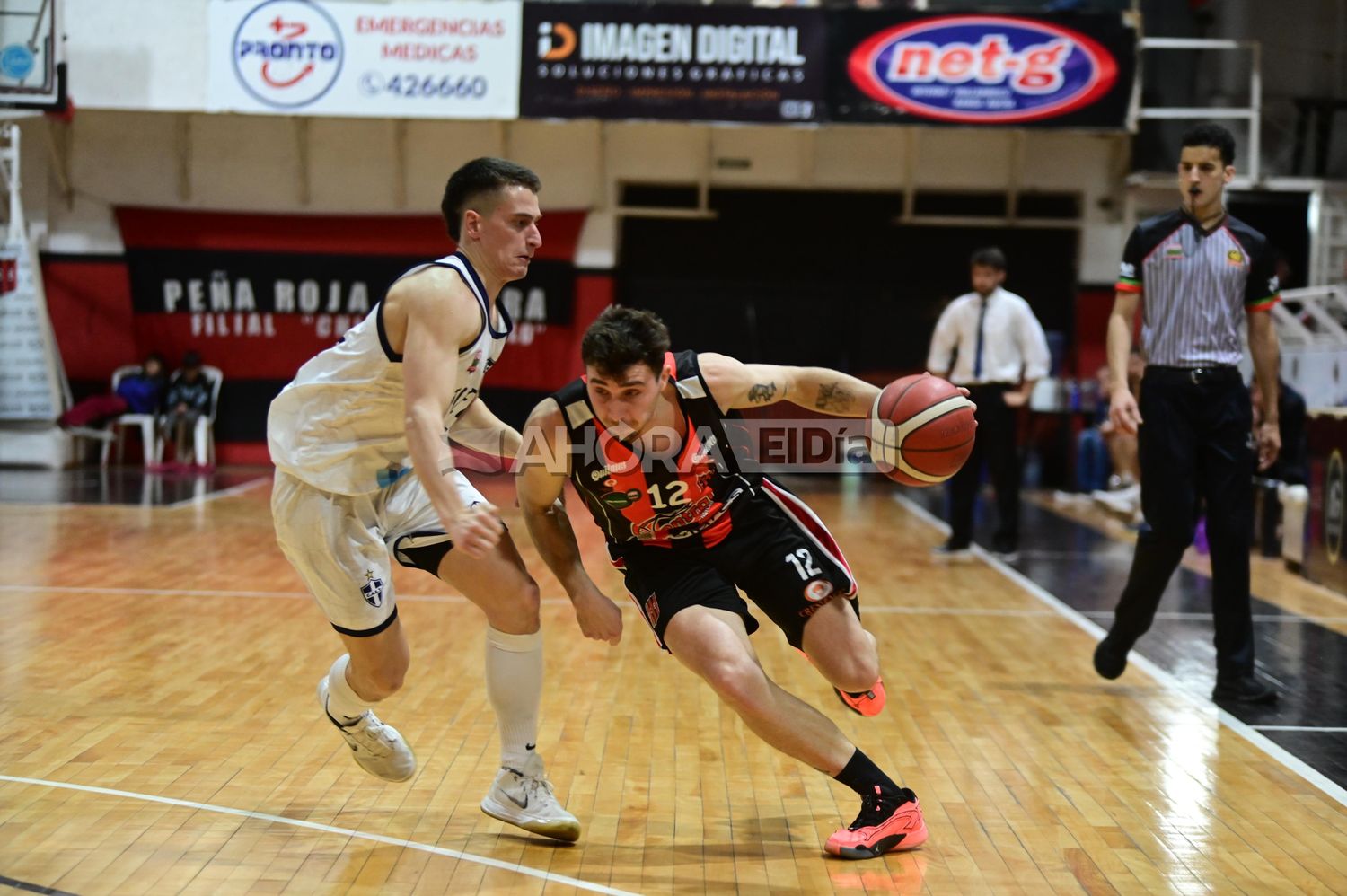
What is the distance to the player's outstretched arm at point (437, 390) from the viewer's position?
2986 millimetres

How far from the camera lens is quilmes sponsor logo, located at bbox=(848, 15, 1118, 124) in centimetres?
1306

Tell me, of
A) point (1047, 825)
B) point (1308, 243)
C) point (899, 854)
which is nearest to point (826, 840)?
point (899, 854)

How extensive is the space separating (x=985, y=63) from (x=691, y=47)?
2819 millimetres

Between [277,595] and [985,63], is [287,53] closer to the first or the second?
[985,63]

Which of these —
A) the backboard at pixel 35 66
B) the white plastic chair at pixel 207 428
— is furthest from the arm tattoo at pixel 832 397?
the white plastic chair at pixel 207 428

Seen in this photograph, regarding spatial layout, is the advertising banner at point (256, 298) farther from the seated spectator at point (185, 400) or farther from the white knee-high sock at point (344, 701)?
the white knee-high sock at point (344, 701)

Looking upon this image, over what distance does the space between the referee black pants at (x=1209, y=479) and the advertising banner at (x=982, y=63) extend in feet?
28.3

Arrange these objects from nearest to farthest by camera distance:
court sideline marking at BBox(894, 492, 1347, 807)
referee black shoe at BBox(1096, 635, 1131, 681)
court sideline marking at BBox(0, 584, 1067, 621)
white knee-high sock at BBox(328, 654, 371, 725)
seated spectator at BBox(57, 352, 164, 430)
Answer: white knee-high sock at BBox(328, 654, 371, 725) < court sideline marking at BBox(894, 492, 1347, 807) < referee black shoe at BBox(1096, 635, 1131, 681) < court sideline marking at BBox(0, 584, 1067, 621) < seated spectator at BBox(57, 352, 164, 430)

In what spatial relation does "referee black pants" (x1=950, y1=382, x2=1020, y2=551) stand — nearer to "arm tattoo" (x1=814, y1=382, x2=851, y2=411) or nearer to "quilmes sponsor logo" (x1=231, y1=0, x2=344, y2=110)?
"arm tattoo" (x1=814, y1=382, x2=851, y2=411)

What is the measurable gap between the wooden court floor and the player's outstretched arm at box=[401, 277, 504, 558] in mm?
840

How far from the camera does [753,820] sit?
3.68m

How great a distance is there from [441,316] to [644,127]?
12137 millimetres

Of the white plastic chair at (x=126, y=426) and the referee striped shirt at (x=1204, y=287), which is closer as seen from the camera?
the referee striped shirt at (x=1204, y=287)

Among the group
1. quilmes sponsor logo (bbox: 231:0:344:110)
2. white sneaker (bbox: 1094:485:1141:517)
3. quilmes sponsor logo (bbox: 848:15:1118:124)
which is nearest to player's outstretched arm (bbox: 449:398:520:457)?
white sneaker (bbox: 1094:485:1141:517)
